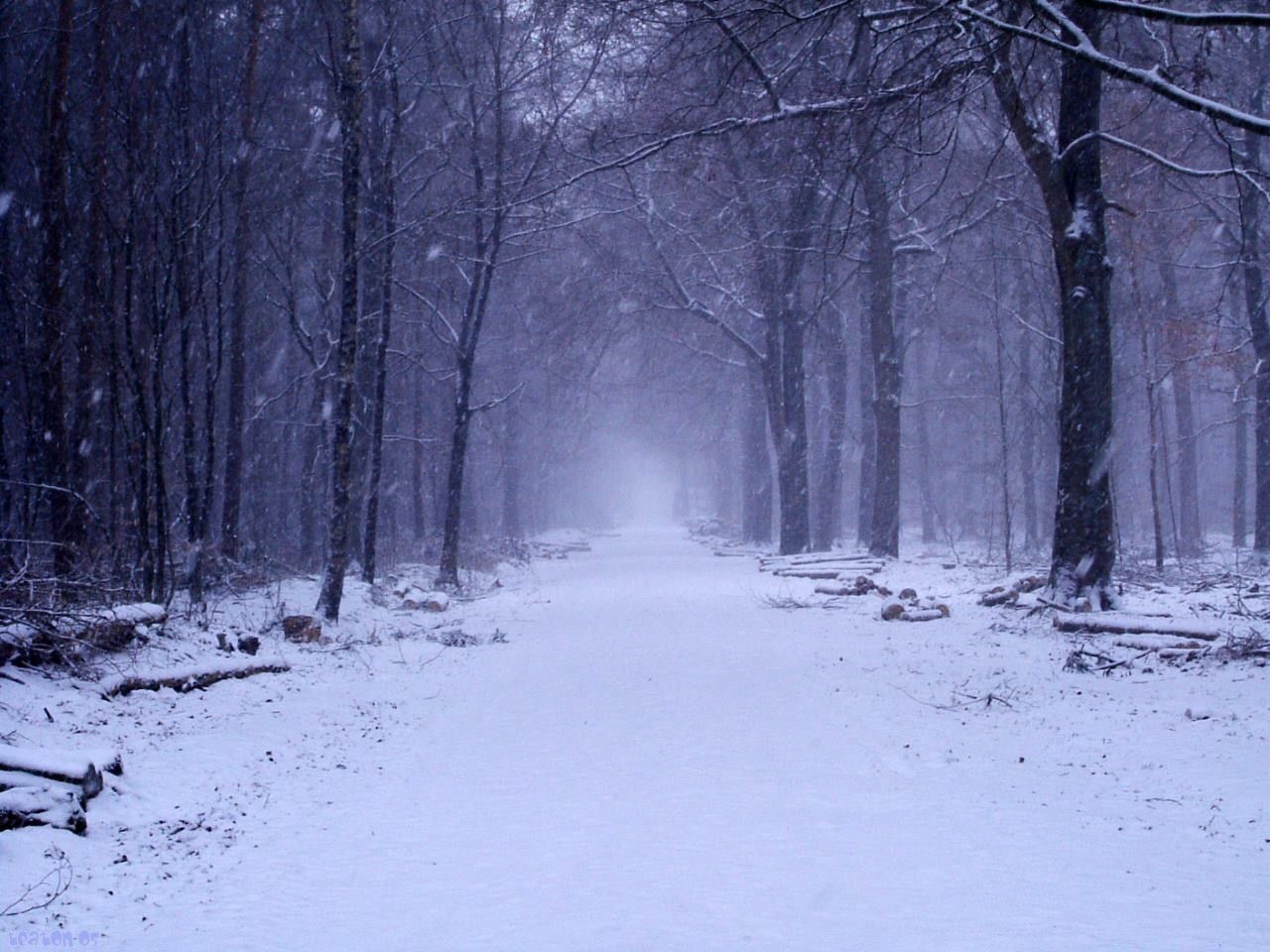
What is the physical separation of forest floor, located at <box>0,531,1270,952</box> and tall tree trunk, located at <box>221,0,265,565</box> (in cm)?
770

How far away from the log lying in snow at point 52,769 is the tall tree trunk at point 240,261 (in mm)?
11007

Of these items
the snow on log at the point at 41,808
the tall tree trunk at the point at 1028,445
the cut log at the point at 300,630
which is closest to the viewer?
the snow on log at the point at 41,808

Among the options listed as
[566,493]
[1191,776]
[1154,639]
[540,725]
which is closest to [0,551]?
[540,725]

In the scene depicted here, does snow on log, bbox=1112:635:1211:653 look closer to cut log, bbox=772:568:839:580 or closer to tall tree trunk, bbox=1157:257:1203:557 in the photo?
cut log, bbox=772:568:839:580

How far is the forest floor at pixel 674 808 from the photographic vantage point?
3.90 m

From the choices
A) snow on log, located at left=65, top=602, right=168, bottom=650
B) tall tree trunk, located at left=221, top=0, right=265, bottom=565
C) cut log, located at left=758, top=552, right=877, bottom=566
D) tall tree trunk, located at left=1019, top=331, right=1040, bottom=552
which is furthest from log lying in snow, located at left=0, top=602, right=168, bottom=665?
tall tree trunk, located at left=1019, top=331, right=1040, bottom=552

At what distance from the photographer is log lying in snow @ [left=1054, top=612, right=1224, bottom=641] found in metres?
9.23

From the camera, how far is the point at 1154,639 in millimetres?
9508

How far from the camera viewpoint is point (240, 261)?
15234mm

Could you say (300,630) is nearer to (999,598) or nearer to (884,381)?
(999,598)

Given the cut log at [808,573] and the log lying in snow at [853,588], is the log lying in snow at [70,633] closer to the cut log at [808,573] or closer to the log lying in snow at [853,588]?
the log lying in snow at [853,588]

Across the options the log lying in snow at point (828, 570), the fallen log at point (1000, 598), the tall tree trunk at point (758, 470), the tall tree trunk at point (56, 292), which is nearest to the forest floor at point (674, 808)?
the fallen log at point (1000, 598)

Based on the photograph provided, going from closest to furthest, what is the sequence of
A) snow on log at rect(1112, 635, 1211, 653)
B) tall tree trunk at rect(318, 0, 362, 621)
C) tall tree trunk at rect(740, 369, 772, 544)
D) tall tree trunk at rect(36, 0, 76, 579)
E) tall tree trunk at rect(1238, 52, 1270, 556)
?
snow on log at rect(1112, 635, 1211, 653)
tall tree trunk at rect(36, 0, 76, 579)
tall tree trunk at rect(318, 0, 362, 621)
tall tree trunk at rect(1238, 52, 1270, 556)
tall tree trunk at rect(740, 369, 772, 544)

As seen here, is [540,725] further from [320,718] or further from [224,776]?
[224,776]
